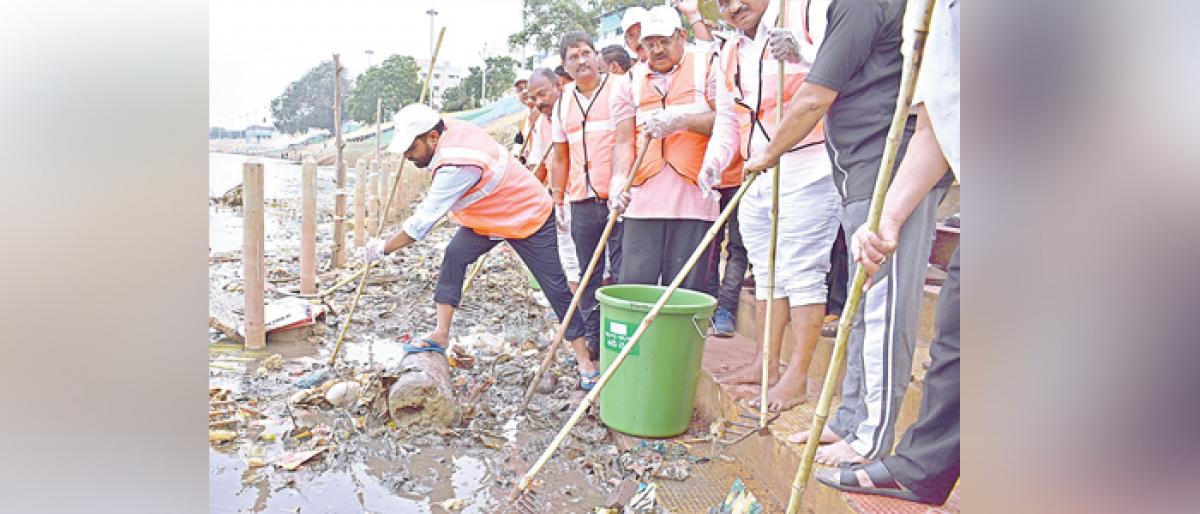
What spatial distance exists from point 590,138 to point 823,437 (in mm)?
2659

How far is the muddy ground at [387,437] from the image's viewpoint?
2961mm

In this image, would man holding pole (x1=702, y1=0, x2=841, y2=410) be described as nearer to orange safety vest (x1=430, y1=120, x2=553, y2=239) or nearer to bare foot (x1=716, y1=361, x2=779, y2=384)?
bare foot (x1=716, y1=361, x2=779, y2=384)

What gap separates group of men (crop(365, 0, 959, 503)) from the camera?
6.41 feet

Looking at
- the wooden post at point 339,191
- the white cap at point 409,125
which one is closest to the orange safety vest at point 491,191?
the white cap at point 409,125

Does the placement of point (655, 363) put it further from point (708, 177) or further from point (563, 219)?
point (563, 219)

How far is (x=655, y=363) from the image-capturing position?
3.30m

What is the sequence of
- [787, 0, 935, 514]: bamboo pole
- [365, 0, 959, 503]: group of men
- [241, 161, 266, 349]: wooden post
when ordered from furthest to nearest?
[241, 161, 266, 349]: wooden post < [365, 0, 959, 503]: group of men < [787, 0, 935, 514]: bamboo pole

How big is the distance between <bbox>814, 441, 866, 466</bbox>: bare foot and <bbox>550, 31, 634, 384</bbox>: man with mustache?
1.88 m

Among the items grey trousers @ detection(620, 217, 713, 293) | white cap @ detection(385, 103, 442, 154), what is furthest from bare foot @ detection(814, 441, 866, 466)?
white cap @ detection(385, 103, 442, 154)

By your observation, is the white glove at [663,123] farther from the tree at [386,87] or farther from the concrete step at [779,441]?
the tree at [386,87]
